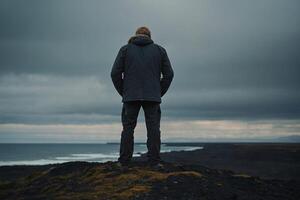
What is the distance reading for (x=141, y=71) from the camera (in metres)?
11.2

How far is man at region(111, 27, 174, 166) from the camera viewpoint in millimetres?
11164

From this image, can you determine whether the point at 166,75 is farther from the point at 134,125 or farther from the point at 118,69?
the point at 134,125

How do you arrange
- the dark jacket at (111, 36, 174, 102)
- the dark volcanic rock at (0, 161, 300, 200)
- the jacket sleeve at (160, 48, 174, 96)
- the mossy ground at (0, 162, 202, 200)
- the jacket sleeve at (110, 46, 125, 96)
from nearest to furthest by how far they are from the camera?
the dark volcanic rock at (0, 161, 300, 200) → the mossy ground at (0, 162, 202, 200) → the dark jacket at (111, 36, 174, 102) → the jacket sleeve at (110, 46, 125, 96) → the jacket sleeve at (160, 48, 174, 96)

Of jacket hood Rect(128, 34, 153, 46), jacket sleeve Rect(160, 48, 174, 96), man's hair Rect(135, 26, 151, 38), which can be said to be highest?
man's hair Rect(135, 26, 151, 38)

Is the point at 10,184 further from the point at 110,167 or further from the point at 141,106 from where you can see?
the point at 141,106

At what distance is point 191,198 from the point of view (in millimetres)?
8352

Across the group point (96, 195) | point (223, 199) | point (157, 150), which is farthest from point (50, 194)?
point (223, 199)

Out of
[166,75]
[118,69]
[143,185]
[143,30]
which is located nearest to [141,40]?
[143,30]

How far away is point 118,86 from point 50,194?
10.6 ft

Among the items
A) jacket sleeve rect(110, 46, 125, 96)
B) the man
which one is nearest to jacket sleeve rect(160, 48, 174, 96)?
the man

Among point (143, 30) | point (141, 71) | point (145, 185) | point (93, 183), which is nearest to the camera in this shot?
point (145, 185)

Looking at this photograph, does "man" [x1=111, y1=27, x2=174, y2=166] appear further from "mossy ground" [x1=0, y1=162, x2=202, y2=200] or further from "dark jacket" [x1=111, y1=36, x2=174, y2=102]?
"mossy ground" [x1=0, y1=162, x2=202, y2=200]

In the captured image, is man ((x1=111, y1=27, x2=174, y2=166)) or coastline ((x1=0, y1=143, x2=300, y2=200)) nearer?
coastline ((x1=0, y1=143, x2=300, y2=200))

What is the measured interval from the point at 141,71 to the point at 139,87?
1.37ft
